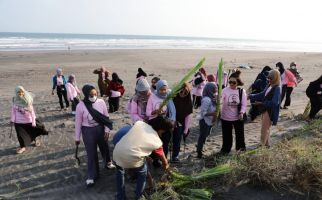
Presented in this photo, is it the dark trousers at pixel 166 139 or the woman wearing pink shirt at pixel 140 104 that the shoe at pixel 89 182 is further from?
the dark trousers at pixel 166 139

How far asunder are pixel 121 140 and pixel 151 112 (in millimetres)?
1336

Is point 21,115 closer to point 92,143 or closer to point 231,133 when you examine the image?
point 92,143

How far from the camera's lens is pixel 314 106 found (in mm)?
9508

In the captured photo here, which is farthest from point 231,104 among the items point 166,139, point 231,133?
point 166,139

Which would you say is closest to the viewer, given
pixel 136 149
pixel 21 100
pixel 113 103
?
pixel 136 149

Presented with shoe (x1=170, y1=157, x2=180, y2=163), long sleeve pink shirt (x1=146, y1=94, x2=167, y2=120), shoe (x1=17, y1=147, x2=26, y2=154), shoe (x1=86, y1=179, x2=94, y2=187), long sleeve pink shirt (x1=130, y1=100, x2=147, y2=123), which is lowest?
shoe (x1=17, y1=147, x2=26, y2=154)

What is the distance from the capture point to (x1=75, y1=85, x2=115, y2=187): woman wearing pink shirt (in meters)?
5.96

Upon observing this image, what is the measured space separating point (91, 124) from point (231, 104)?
271cm

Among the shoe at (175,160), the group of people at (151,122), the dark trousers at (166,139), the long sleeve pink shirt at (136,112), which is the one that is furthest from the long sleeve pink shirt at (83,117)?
the shoe at (175,160)

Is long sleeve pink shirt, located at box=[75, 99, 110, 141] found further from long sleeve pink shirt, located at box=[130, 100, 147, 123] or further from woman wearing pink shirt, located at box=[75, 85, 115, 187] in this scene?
long sleeve pink shirt, located at box=[130, 100, 147, 123]

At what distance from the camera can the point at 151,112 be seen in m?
6.05

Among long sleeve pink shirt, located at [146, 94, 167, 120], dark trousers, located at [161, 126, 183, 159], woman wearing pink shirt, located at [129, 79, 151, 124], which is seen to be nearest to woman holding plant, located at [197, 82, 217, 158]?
dark trousers, located at [161, 126, 183, 159]

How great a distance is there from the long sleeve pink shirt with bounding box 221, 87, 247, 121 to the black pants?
3.72m

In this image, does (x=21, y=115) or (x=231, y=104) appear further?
(x=21, y=115)
